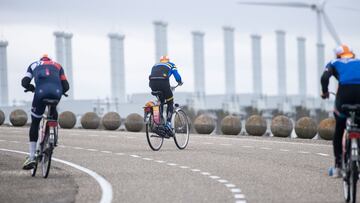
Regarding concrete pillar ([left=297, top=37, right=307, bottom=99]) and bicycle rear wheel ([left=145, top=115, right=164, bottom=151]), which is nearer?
bicycle rear wheel ([left=145, top=115, right=164, bottom=151])

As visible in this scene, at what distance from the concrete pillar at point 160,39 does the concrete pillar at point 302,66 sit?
121 ft

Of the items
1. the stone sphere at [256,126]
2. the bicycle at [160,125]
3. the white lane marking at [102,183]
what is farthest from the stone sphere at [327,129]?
the white lane marking at [102,183]

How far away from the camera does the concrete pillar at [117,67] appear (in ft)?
270

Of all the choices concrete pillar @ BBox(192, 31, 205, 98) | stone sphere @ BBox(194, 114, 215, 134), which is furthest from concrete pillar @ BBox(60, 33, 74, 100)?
stone sphere @ BBox(194, 114, 215, 134)

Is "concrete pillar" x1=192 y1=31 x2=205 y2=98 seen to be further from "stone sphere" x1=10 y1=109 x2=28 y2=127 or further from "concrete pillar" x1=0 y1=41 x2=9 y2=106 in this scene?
"stone sphere" x1=10 y1=109 x2=28 y2=127

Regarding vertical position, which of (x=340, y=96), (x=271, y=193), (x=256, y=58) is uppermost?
(x=256, y=58)

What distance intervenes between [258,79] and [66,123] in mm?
77004

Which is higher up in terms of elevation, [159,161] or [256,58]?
[256,58]

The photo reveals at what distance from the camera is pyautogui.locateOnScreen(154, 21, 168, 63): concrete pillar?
3452 inches

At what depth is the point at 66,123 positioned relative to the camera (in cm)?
3738

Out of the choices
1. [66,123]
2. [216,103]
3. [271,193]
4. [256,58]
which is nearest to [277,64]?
[256,58]

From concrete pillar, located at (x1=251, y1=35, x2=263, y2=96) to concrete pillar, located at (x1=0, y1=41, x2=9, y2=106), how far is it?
143 ft

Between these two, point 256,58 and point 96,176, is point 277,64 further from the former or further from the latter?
point 96,176

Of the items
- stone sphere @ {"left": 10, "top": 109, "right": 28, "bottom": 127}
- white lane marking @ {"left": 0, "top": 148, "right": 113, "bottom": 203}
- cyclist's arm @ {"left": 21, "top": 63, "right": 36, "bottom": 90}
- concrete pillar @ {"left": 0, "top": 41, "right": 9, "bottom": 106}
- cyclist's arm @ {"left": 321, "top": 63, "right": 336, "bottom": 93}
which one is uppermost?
concrete pillar @ {"left": 0, "top": 41, "right": 9, "bottom": 106}
